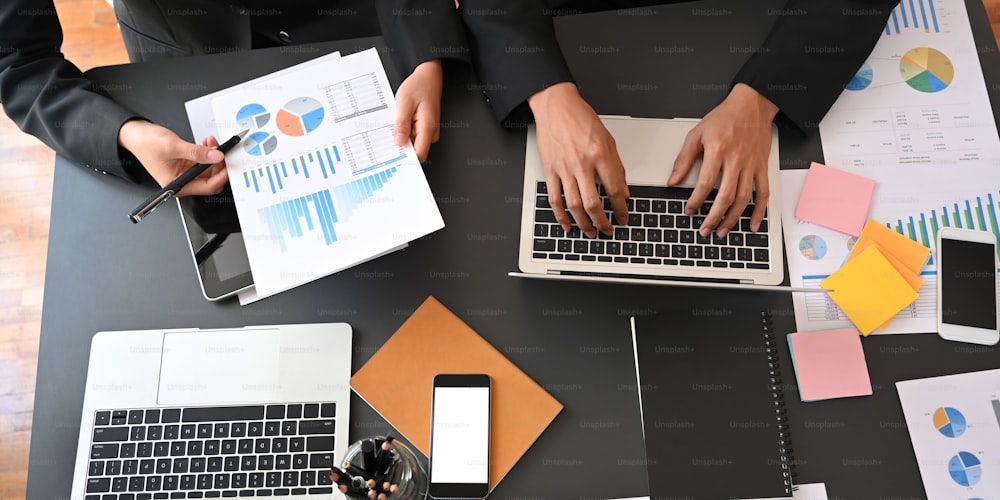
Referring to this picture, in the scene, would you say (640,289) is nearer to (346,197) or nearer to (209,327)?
(346,197)

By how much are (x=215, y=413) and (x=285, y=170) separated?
0.35 m

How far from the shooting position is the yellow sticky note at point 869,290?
921 millimetres

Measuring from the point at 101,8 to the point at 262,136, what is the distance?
1.39 m

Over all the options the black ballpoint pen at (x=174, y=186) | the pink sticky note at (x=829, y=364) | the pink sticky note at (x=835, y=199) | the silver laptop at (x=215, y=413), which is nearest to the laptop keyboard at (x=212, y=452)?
the silver laptop at (x=215, y=413)

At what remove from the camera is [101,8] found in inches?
75.6

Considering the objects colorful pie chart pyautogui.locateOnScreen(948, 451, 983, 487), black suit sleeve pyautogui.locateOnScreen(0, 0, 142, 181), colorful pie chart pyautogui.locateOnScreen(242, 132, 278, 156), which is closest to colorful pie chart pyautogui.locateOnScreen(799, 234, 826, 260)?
colorful pie chart pyautogui.locateOnScreen(948, 451, 983, 487)

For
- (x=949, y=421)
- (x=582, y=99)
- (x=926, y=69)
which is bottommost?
(x=949, y=421)

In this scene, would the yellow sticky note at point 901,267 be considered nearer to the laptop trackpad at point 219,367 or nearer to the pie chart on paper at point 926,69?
the pie chart on paper at point 926,69

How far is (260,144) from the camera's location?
0.95 meters

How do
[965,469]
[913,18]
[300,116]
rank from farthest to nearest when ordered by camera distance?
[913,18]
[300,116]
[965,469]

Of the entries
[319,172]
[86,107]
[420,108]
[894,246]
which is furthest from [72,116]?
[894,246]

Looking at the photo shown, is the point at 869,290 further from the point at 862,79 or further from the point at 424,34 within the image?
the point at 424,34

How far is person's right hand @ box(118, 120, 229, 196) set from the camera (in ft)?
3.09

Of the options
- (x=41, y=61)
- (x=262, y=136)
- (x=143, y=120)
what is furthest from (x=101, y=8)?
(x=262, y=136)
